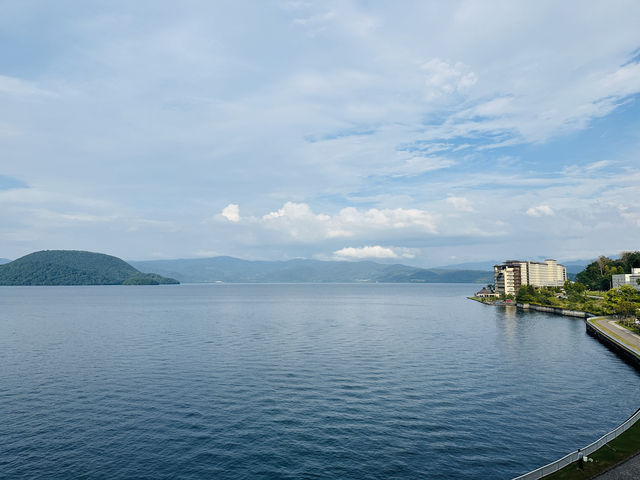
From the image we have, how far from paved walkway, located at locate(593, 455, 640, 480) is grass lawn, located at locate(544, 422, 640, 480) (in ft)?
1.45

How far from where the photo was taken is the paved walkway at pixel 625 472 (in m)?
29.6

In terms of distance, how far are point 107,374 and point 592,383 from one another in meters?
75.6

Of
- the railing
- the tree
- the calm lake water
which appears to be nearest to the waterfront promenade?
the tree

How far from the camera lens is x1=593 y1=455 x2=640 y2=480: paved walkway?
29.6 meters

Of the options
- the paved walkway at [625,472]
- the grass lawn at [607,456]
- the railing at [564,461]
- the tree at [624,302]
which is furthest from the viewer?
the tree at [624,302]

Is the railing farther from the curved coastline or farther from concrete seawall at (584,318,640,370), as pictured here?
concrete seawall at (584,318,640,370)

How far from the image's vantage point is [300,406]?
52125 mm

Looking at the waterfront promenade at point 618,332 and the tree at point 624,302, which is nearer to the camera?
the waterfront promenade at point 618,332

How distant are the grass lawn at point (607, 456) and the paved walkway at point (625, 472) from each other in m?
0.44

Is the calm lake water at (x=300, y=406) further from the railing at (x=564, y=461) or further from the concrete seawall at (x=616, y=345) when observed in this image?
the railing at (x=564, y=461)

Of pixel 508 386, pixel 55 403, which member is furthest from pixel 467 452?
pixel 55 403

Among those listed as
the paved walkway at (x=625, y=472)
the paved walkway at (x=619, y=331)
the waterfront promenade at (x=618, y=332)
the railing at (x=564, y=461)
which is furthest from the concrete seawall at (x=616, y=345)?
the paved walkway at (x=625, y=472)

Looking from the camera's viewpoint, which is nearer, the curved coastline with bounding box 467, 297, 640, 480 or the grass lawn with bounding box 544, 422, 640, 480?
the grass lawn with bounding box 544, 422, 640, 480

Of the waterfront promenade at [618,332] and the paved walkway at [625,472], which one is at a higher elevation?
the waterfront promenade at [618,332]
